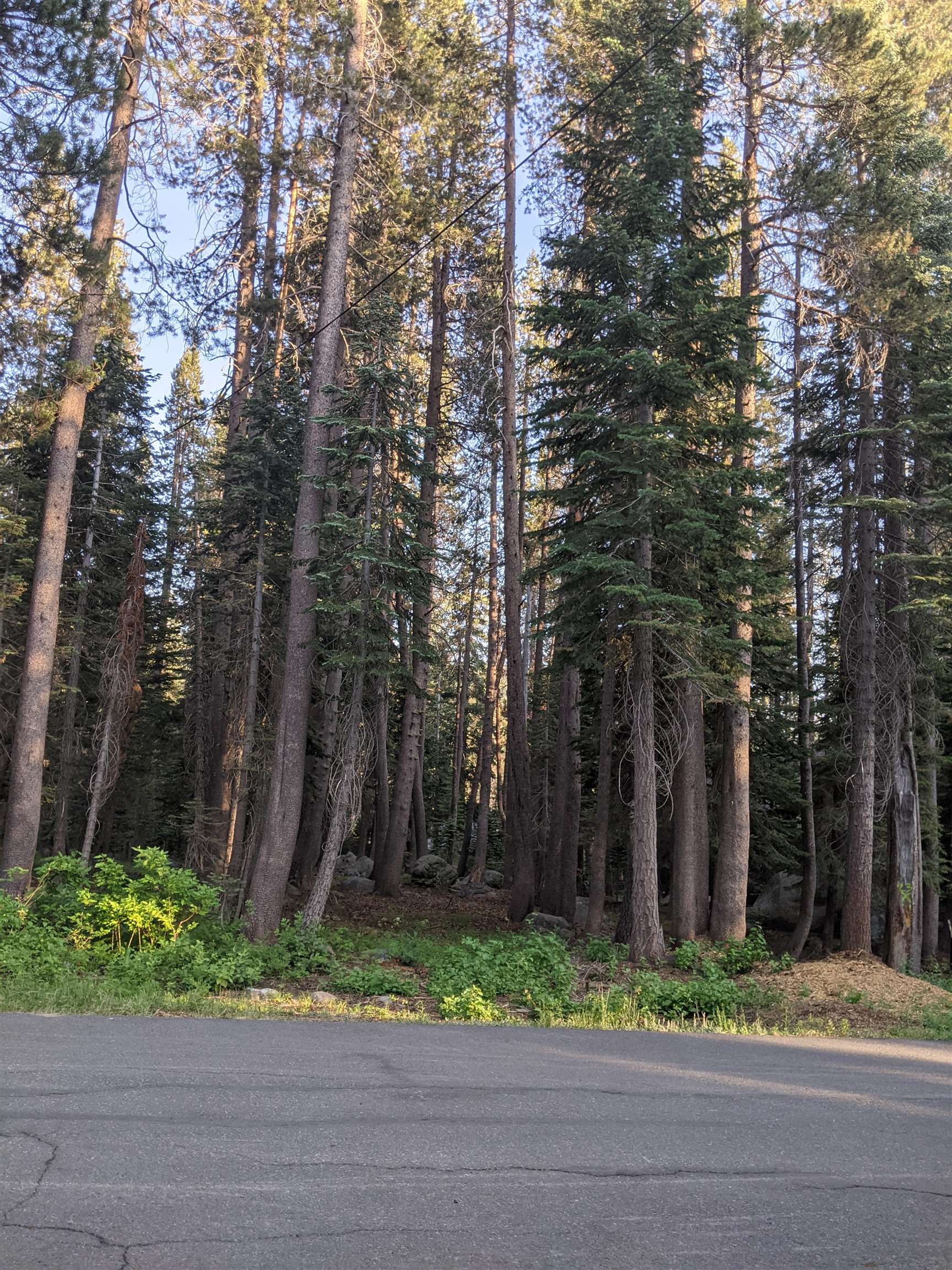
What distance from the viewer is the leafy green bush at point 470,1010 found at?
10.2 m

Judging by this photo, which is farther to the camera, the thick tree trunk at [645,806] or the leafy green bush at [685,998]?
the thick tree trunk at [645,806]

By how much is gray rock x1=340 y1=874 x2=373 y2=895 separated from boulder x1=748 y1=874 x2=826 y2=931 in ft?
37.0

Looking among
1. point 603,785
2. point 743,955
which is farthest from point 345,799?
point 743,955

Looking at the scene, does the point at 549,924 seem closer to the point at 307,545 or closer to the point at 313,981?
the point at 313,981

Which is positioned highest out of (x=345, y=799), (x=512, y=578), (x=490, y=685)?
(x=512, y=578)

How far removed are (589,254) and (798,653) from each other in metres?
12.6

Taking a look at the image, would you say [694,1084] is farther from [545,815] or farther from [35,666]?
[545,815]

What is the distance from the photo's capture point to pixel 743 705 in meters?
17.1

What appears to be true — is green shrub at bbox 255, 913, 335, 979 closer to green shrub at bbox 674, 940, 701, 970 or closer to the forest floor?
the forest floor

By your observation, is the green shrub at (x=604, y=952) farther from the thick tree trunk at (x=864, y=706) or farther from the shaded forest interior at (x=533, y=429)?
the thick tree trunk at (x=864, y=706)

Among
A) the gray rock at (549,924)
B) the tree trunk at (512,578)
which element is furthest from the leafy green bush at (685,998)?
the tree trunk at (512,578)

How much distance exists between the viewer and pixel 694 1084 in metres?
6.72

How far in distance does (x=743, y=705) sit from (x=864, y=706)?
3.00 metres

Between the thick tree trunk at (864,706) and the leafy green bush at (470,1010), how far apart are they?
10.0 meters
